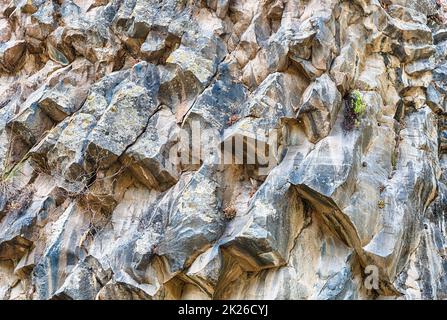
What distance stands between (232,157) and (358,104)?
3.33 metres

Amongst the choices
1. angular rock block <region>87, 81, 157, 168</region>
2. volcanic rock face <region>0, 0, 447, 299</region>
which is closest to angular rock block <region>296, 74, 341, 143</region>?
volcanic rock face <region>0, 0, 447, 299</region>

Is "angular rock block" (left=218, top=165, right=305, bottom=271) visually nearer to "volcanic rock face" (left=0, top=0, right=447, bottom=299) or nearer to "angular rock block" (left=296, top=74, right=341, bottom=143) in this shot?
"volcanic rock face" (left=0, top=0, right=447, bottom=299)

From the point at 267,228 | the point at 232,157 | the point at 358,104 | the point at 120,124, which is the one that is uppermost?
the point at 120,124

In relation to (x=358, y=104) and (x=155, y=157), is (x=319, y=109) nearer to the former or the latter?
(x=358, y=104)

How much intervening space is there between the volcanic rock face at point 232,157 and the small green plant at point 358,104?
0.03 metres

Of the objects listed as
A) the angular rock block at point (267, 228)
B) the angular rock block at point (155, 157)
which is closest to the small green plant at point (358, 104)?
the angular rock block at point (267, 228)

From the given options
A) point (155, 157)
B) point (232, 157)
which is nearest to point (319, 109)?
point (232, 157)

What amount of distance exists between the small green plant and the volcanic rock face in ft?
0.10

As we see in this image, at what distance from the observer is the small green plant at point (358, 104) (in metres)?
10.8

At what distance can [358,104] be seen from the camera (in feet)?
35.7

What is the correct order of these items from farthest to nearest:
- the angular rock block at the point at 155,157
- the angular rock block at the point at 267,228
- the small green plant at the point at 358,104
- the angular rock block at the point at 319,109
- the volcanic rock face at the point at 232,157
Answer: the angular rock block at the point at 155,157, the small green plant at the point at 358,104, the angular rock block at the point at 319,109, the volcanic rock face at the point at 232,157, the angular rock block at the point at 267,228

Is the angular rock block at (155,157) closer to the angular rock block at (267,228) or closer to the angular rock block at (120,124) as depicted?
the angular rock block at (120,124)

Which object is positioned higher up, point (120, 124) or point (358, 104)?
point (120, 124)

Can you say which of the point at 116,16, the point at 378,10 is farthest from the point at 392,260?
the point at 116,16
